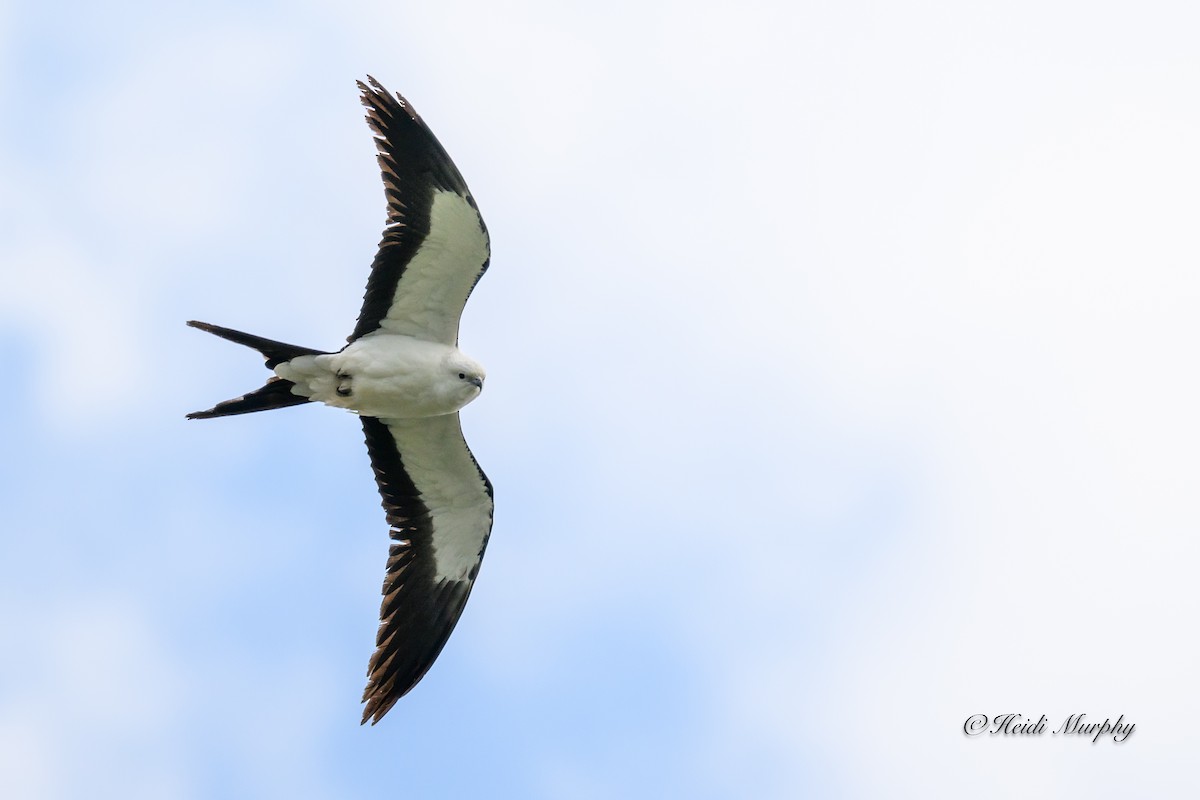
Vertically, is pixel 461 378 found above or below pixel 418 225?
below

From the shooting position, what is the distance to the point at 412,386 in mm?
12812

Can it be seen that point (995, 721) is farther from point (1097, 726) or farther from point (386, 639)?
point (386, 639)

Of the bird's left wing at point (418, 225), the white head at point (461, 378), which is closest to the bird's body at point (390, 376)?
the white head at point (461, 378)

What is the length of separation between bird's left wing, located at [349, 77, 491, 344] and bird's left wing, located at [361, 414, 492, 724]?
1230mm

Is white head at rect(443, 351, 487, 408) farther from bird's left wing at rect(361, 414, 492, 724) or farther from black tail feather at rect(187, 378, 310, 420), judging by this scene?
black tail feather at rect(187, 378, 310, 420)

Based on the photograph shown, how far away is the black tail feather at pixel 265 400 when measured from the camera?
12609mm

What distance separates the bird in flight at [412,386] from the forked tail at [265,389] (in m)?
0.01

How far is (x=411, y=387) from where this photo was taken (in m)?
12.8

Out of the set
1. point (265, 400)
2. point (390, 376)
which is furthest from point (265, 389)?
point (390, 376)

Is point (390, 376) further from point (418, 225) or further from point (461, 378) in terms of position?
point (418, 225)

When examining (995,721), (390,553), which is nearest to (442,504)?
Answer: (390,553)

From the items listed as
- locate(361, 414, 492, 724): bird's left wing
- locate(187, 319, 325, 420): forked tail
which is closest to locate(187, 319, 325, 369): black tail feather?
locate(187, 319, 325, 420): forked tail

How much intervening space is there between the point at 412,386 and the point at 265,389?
4.32 ft

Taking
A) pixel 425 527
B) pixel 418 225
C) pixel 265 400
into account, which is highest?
pixel 418 225
